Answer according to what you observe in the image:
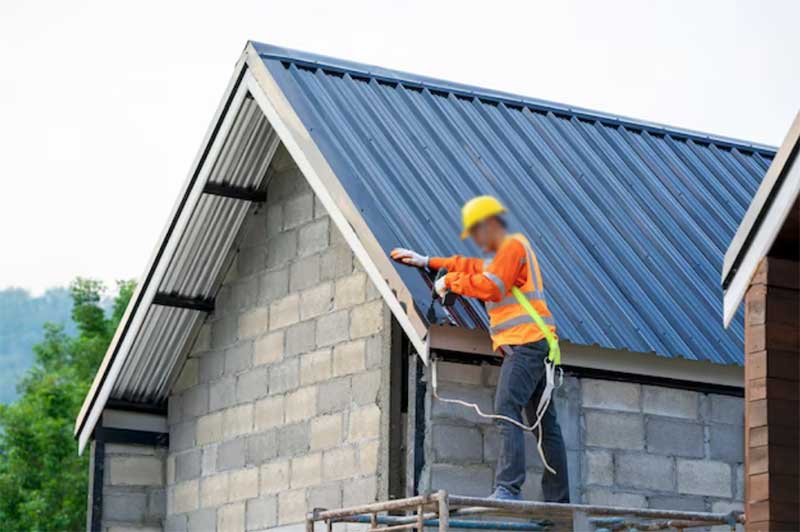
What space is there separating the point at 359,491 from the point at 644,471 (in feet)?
7.22

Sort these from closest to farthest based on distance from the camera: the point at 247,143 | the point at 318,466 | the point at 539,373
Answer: the point at 539,373 < the point at 318,466 < the point at 247,143

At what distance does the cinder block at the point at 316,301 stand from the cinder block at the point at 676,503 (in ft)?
10.3

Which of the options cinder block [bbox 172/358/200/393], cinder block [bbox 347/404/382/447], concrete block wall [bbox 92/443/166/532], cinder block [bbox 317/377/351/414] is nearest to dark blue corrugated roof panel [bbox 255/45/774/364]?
cinder block [bbox 347/404/382/447]

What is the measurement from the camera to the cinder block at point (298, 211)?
625 inches

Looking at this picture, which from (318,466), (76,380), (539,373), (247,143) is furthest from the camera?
(76,380)

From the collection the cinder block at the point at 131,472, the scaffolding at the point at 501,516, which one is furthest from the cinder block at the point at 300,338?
the cinder block at the point at 131,472

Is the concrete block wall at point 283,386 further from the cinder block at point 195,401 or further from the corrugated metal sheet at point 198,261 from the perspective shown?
the corrugated metal sheet at point 198,261

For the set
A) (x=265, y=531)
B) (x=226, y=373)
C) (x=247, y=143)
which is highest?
A: (x=247, y=143)

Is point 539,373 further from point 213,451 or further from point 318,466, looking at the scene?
point 213,451

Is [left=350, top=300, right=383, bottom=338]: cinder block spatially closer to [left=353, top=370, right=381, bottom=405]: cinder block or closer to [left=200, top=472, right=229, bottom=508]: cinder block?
[left=353, top=370, right=381, bottom=405]: cinder block

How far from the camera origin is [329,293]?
15.3 meters

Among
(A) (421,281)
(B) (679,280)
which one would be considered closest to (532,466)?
(A) (421,281)

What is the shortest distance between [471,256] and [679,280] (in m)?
2.39

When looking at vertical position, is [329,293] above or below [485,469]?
above
